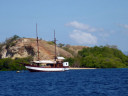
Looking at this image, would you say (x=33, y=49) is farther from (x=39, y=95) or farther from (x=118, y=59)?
(x=39, y=95)

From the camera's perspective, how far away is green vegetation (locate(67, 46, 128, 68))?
120375 mm

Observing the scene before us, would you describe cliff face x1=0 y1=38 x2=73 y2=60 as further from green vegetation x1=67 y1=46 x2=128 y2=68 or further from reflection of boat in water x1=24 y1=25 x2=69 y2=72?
reflection of boat in water x1=24 y1=25 x2=69 y2=72

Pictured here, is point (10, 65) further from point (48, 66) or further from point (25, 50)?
point (48, 66)

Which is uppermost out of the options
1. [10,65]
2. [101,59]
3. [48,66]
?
[101,59]

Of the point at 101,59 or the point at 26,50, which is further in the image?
the point at 26,50

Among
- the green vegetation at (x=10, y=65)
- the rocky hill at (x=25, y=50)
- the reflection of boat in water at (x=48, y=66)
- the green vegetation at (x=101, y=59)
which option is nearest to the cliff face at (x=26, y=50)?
the rocky hill at (x=25, y=50)

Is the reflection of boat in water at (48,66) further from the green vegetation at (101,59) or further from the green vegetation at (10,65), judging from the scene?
the green vegetation at (101,59)

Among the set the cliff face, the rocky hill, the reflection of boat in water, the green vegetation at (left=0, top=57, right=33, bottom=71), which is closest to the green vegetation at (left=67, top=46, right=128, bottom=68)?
the rocky hill

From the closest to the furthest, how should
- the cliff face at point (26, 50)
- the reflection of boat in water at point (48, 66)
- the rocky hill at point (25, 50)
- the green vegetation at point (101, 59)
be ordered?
1. the reflection of boat in water at point (48, 66)
2. the green vegetation at point (101, 59)
3. the cliff face at point (26, 50)
4. the rocky hill at point (25, 50)

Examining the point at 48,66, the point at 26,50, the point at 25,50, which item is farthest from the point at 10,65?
the point at 48,66

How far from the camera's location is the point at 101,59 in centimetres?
12250

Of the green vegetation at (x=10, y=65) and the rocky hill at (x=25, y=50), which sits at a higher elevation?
the rocky hill at (x=25, y=50)

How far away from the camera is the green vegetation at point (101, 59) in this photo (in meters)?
120

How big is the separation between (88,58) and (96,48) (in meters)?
17.6
